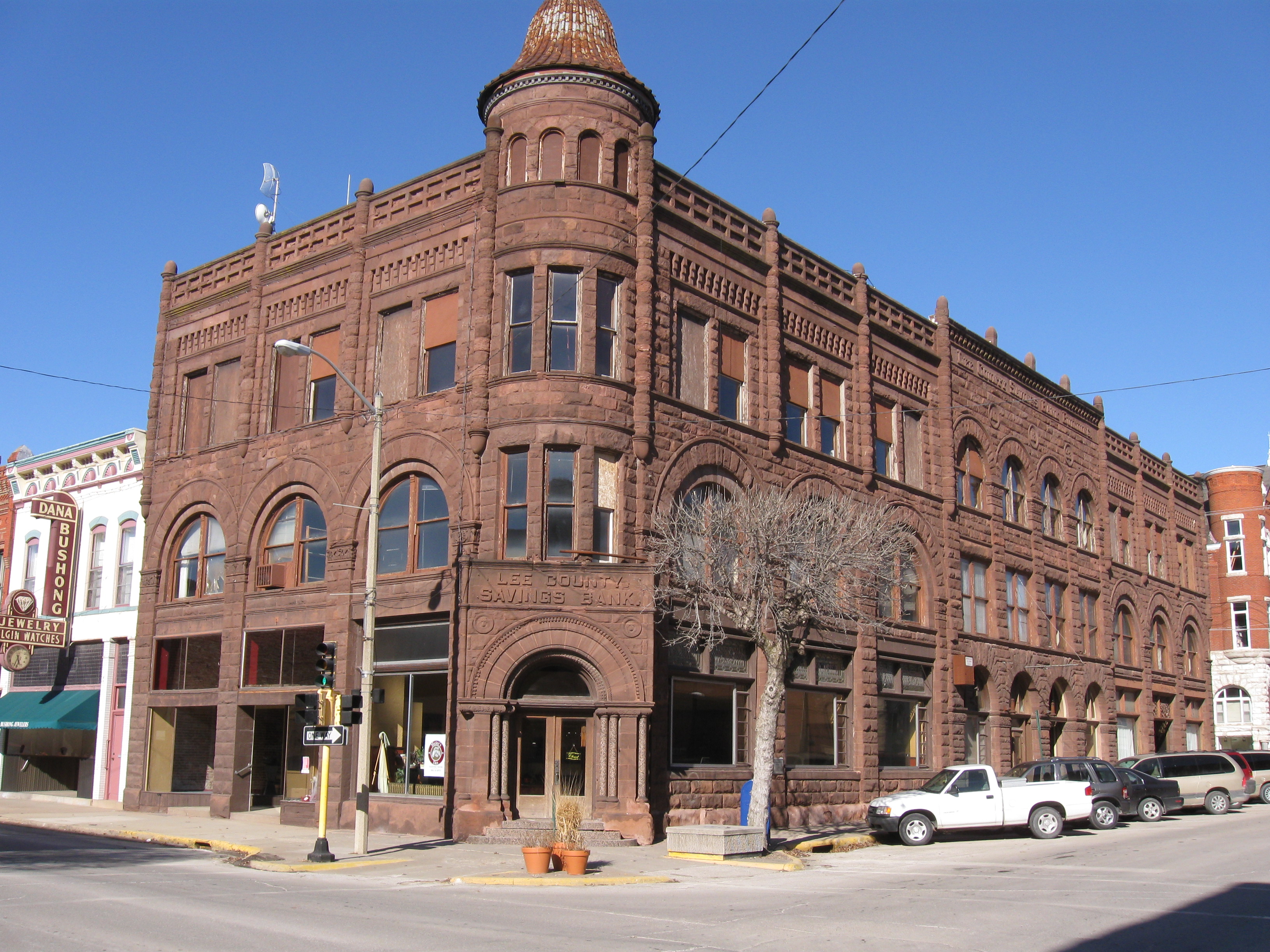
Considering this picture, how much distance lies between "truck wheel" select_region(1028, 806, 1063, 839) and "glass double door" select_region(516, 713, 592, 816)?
1020 centimetres

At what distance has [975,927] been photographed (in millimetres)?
12945

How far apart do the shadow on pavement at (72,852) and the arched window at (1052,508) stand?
31720mm

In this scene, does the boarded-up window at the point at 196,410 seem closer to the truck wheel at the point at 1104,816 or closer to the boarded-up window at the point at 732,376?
the boarded-up window at the point at 732,376

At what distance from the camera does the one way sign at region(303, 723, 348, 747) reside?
64.6 ft

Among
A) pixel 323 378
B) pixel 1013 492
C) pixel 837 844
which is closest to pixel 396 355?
pixel 323 378

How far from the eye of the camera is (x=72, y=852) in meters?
21.1

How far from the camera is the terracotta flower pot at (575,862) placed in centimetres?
1767

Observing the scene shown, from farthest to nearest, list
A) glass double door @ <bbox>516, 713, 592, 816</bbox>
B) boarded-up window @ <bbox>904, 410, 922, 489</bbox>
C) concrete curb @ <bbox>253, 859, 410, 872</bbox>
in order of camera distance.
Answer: boarded-up window @ <bbox>904, 410, 922, 489</bbox> → glass double door @ <bbox>516, 713, 592, 816</bbox> → concrete curb @ <bbox>253, 859, 410, 872</bbox>

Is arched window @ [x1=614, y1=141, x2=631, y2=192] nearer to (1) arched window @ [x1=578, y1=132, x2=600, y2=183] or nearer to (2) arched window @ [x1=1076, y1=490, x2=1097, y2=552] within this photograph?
(1) arched window @ [x1=578, y1=132, x2=600, y2=183]

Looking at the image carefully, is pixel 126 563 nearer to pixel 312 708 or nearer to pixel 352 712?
pixel 352 712

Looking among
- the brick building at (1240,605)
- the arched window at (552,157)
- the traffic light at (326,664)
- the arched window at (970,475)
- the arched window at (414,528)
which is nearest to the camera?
the traffic light at (326,664)

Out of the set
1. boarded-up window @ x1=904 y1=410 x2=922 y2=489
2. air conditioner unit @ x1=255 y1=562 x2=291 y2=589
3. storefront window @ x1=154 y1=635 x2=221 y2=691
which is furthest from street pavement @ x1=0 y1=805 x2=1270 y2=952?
boarded-up window @ x1=904 y1=410 x2=922 y2=489

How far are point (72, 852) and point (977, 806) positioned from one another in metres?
18.1

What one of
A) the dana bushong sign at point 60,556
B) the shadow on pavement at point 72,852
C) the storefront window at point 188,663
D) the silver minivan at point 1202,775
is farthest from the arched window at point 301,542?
the silver minivan at point 1202,775
